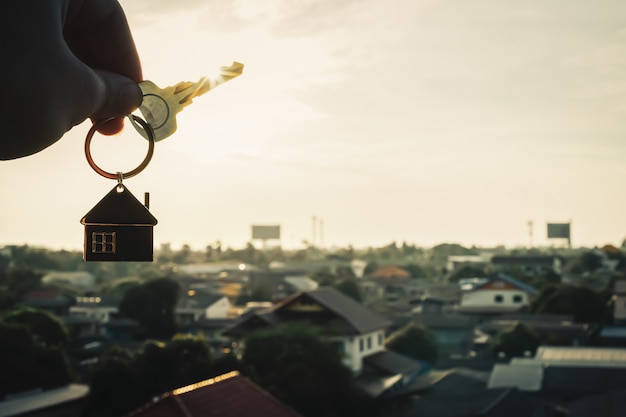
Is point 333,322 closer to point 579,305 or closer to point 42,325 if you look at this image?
point 42,325

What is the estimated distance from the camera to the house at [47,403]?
20.4 metres

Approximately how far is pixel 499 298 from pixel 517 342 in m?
18.5

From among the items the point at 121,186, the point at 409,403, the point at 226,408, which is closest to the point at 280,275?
the point at 409,403

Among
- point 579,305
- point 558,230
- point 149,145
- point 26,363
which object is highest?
point 558,230

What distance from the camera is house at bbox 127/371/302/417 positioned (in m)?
12.8

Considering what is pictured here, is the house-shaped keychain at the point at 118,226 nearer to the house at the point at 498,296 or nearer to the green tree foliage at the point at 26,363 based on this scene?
the green tree foliage at the point at 26,363

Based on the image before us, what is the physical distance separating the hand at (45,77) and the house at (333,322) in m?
27.2

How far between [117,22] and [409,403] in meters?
24.6

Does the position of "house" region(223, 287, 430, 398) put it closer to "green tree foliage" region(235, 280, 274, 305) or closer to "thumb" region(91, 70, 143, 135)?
"green tree foliage" region(235, 280, 274, 305)

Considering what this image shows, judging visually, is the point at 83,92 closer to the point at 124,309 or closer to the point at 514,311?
the point at 124,309

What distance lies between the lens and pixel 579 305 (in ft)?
129

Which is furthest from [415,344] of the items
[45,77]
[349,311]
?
[45,77]

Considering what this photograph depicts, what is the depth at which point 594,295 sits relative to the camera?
40219mm

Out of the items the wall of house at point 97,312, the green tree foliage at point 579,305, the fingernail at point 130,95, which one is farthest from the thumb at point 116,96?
the wall of house at point 97,312
